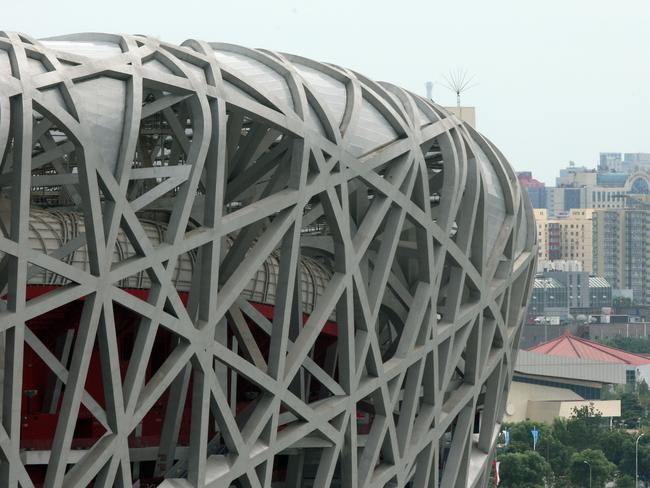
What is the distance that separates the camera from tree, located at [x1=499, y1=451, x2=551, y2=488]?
13575 cm

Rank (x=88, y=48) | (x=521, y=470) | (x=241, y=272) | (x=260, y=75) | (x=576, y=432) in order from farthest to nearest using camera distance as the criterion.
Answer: (x=576, y=432), (x=521, y=470), (x=260, y=75), (x=241, y=272), (x=88, y=48)

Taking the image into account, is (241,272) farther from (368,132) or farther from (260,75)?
(368,132)

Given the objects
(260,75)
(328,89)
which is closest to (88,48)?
(260,75)

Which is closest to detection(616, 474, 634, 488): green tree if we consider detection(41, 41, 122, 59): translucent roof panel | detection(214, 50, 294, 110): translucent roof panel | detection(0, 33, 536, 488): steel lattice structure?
detection(0, 33, 536, 488): steel lattice structure

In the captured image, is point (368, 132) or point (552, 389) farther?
point (552, 389)

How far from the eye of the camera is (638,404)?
198m

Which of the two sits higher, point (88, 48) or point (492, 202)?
point (88, 48)

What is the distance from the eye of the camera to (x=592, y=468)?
139750 mm

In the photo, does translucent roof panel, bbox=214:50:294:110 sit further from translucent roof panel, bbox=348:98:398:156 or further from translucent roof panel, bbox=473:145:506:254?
translucent roof panel, bbox=473:145:506:254

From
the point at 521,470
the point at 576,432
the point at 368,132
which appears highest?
the point at 368,132

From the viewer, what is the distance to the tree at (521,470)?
135750mm

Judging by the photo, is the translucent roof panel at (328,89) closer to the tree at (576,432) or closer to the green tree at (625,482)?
the green tree at (625,482)

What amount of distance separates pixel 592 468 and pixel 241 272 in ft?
311

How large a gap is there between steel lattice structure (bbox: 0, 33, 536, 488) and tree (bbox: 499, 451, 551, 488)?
65176 millimetres
